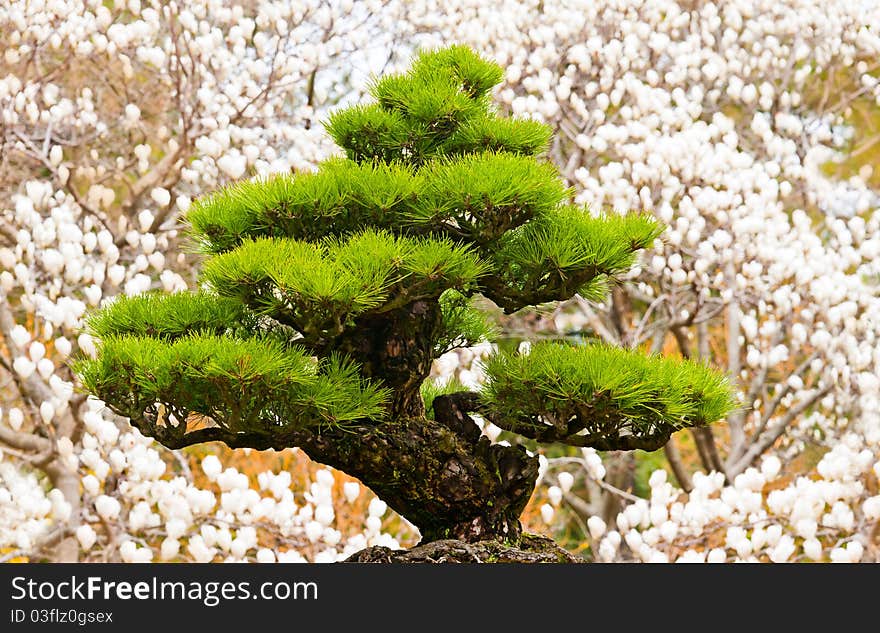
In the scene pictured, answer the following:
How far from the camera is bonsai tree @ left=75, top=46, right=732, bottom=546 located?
4.33 ft

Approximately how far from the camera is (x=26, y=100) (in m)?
3.30

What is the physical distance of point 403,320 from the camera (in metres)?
Answer: 1.53

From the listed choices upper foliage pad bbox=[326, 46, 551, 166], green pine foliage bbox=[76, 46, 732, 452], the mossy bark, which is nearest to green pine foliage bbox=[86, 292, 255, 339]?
green pine foliage bbox=[76, 46, 732, 452]

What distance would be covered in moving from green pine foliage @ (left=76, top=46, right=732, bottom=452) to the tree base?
20 centimetres

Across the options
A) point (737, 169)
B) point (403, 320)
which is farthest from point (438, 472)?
point (737, 169)

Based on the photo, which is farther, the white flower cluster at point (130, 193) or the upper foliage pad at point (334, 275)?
the white flower cluster at point (130, 193)

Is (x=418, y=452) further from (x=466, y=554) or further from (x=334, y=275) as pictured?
(x=334, y=275)

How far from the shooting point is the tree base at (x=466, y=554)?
147 cm

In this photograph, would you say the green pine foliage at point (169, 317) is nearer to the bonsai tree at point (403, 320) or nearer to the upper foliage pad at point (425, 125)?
the bonsai tree at point (403, 320)

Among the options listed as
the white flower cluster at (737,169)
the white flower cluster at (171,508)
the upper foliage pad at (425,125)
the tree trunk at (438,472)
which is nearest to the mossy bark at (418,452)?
the tree trunk at (438,472)

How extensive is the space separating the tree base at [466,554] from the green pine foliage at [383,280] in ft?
0.65

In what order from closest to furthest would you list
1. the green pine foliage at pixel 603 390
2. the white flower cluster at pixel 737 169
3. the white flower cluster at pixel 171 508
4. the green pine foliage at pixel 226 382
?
the green pine foliage at pixel 226 382 < the green pine foliage at pixel 603 390 < the white flower cluster at pixel 171 508 < the white flower cluster at pixel 737 169

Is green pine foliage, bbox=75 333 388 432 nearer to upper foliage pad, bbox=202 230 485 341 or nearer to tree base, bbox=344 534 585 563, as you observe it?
upper foliage pad, bbox=202 230 485 341

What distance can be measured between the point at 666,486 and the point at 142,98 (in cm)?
242
